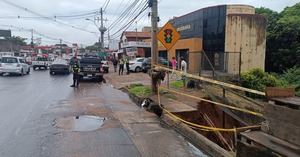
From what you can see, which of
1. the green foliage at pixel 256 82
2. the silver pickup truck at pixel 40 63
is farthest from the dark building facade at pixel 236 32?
the silver pickup truck at pixel 40 63

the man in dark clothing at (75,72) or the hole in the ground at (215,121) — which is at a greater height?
the man in dark clothing at (75,72)

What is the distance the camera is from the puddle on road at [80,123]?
24.4 feet

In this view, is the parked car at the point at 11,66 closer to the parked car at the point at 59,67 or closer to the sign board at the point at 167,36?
the parked car at the point at 59,67

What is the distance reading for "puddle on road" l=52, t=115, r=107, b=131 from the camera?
7432mm

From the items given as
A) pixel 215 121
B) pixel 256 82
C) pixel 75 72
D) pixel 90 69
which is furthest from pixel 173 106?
pixel 90 69

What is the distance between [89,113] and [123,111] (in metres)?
1.22

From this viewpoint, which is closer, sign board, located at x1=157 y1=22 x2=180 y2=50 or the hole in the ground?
the hole in the ground

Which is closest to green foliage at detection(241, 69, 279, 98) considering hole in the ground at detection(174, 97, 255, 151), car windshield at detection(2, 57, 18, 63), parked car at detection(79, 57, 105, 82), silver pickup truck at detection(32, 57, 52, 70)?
hole in the ground at detection(174, 97, 255, 151)

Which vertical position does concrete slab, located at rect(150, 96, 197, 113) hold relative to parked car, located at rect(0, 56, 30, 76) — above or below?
below

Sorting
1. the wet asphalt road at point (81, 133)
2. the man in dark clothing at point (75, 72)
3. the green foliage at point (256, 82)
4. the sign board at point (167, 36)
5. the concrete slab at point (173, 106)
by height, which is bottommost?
the wet asphalt road at point (81, 133)

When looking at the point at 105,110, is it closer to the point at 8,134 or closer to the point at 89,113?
the point at 89,113

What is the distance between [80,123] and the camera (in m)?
7.96

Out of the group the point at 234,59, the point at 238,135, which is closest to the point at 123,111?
the point at 238,135

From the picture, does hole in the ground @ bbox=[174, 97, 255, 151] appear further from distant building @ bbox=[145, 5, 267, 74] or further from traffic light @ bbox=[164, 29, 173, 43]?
distant building @ bbox=[145, 5, 267, 74]
